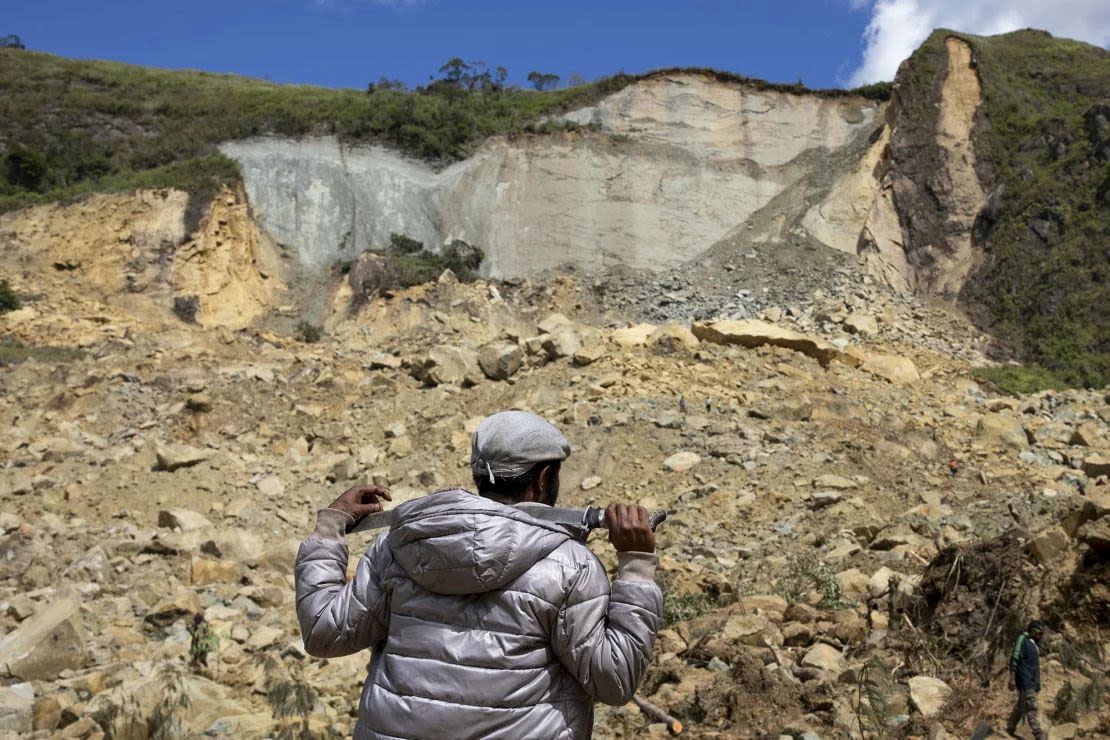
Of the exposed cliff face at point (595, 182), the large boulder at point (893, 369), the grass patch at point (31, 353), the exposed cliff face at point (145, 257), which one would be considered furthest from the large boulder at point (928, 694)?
the exposed cliff face at point (595, 182)

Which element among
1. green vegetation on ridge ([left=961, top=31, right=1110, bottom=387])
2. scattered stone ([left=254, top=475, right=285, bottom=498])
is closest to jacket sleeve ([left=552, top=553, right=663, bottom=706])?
scattered stone ([left=254, top=475, right=285, bottom=498])

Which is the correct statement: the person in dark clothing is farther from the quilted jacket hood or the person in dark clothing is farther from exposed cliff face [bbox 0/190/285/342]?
exposed cliff face [bbox 0/190/285/342]

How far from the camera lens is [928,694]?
4406 millimetres

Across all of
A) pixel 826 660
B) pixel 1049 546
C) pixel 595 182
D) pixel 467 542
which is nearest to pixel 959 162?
pixel 595 182

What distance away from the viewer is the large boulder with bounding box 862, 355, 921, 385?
14766mm

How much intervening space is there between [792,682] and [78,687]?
3921 mm

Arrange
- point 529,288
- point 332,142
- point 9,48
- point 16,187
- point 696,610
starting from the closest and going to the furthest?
1. point 696,610
2. point 529,288
3. point 16,187
4. point 332,142
5. point 9,48

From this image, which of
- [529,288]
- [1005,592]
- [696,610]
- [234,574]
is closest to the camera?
[1005,592]

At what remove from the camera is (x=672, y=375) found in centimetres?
1275

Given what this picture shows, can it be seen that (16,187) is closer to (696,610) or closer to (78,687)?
(78,687)

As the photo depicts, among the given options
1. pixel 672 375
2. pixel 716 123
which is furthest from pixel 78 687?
pixel 716 123

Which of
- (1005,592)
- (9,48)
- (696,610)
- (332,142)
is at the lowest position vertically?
(696,610)

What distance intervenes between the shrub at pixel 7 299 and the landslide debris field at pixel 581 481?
0.34 meters

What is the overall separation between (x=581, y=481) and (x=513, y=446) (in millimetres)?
8737
